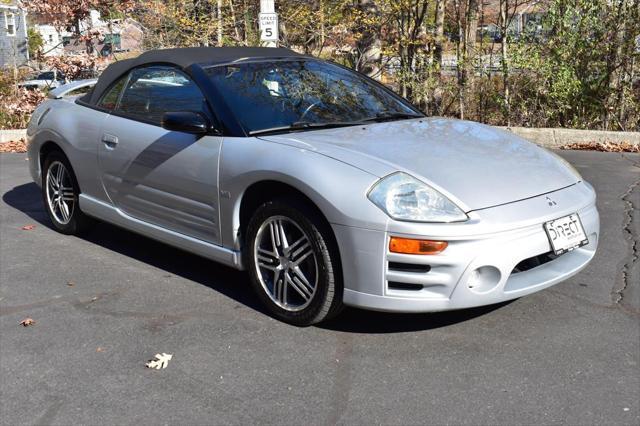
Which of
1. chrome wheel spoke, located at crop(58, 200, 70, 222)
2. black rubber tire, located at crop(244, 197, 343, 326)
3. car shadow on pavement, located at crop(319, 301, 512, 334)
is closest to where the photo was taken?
black rubber tire, located at crop(244, 197, 343, 326)

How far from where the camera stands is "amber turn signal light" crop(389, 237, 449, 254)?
3404mm

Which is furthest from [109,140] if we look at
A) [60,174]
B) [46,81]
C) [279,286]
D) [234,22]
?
[46,81]

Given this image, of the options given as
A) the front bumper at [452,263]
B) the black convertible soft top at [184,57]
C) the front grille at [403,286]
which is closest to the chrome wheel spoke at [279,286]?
the front bumper at [452,263]

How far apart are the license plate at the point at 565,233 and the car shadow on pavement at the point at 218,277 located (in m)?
0.65

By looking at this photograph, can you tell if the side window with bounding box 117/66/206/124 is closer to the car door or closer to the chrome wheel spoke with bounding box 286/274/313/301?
the car door

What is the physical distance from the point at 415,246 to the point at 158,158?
1927 millimetres

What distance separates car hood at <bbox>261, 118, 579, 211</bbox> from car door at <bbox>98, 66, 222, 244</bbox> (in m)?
0.55

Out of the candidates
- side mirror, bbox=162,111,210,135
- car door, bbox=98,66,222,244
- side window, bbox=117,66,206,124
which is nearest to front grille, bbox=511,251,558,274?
car door, bbox=98,66,222,244

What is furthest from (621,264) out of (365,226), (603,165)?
(603,165)

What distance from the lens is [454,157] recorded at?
3.89 meters

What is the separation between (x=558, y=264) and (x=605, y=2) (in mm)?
7324

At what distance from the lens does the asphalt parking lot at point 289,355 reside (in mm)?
3121

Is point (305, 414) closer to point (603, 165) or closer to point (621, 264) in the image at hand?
point (621, 264)

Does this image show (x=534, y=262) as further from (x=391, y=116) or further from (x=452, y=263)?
(x=391, y=116)
